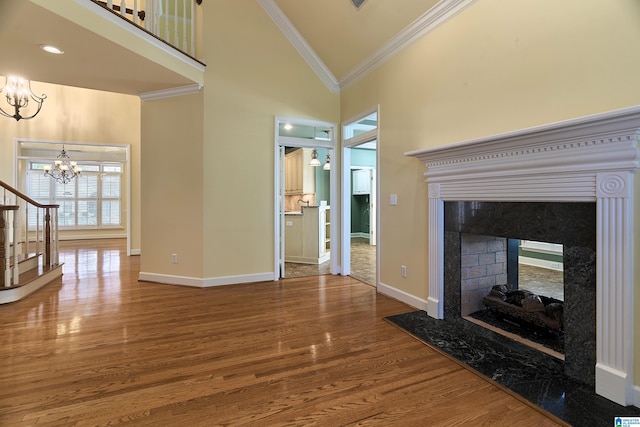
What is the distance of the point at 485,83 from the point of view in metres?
2.49

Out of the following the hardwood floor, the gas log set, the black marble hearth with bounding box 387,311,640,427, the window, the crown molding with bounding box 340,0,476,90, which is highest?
the crown molding with bounding box 340,0,476,90

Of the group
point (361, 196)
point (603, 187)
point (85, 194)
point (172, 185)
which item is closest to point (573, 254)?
point (603, 187)

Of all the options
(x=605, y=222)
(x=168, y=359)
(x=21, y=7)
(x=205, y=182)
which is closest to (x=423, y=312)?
(x=605, y=222)

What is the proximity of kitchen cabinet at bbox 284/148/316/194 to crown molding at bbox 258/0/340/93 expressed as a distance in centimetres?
273

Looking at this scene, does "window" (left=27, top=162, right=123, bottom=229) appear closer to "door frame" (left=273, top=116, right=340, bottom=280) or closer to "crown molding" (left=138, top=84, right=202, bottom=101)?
"crown molding" (left=138, top=84, right=202, bottom=101)

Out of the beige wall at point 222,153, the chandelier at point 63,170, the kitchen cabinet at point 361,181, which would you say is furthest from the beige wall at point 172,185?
the chandelier at point 63,170

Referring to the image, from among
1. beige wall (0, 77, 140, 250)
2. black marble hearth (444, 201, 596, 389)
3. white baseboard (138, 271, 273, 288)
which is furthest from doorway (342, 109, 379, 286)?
beige wall (0, 77, 140, 250)

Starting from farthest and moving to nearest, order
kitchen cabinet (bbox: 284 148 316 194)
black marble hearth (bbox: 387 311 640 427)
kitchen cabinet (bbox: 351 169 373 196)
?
kitchen cabinet (bbox: 351 169 373 196) < kitchen cabinet (bbox: 284 148 316 194) < black marble hearth (bbox: 387 311 640 427)

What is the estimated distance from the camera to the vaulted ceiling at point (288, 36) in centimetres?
254

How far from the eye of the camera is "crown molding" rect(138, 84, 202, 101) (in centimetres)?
393

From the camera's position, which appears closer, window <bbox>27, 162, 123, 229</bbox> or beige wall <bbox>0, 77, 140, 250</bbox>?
beige wall <bbox>0, 77, 140, 250</bbox>

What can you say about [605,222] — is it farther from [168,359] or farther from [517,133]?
[168,359]

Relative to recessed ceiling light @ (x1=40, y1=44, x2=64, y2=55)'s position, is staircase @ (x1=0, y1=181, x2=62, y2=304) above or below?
below

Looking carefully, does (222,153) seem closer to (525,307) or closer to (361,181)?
(525,307)
